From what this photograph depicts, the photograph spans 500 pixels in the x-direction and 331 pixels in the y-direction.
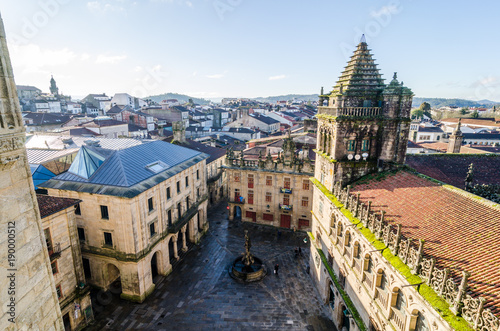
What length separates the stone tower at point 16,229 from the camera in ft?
22.9

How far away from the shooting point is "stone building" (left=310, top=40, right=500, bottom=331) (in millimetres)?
14297

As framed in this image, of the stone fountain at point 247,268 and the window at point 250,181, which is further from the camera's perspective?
the window at point 250,181

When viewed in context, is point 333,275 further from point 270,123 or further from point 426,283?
point 270,123

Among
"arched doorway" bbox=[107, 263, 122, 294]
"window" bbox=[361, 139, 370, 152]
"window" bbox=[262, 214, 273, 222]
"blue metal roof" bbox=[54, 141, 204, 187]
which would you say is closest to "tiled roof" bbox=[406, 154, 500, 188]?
"window" bbox=[361, 139, 370, 152]

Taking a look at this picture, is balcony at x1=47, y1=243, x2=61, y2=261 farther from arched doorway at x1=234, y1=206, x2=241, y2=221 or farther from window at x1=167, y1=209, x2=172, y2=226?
arched doorway at x1=234, y1=206, x2=241, y2=221

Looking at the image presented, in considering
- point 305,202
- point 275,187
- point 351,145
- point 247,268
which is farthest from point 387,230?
point 275,187

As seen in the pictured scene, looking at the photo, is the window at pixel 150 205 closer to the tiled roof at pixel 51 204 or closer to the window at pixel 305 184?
the tiled roof at pixel 51 204

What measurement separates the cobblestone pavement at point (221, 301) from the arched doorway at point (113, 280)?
104 cm

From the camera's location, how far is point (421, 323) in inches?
623

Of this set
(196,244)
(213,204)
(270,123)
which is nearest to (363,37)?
(196,244)

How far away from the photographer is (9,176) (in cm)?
709

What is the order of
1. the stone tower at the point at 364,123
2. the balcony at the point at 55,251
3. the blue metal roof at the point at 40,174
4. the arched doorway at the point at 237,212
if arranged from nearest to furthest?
the balcony at the point at 55,251 < the stone tower at the point at 364,123 < the blue metal roof at the point at 40,174 < the arched doorway at the point at 237,212

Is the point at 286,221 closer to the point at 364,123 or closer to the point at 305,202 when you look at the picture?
the point at 305,202

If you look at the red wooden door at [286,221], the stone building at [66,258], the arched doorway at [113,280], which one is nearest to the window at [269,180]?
the red wooden door at [286,221]
